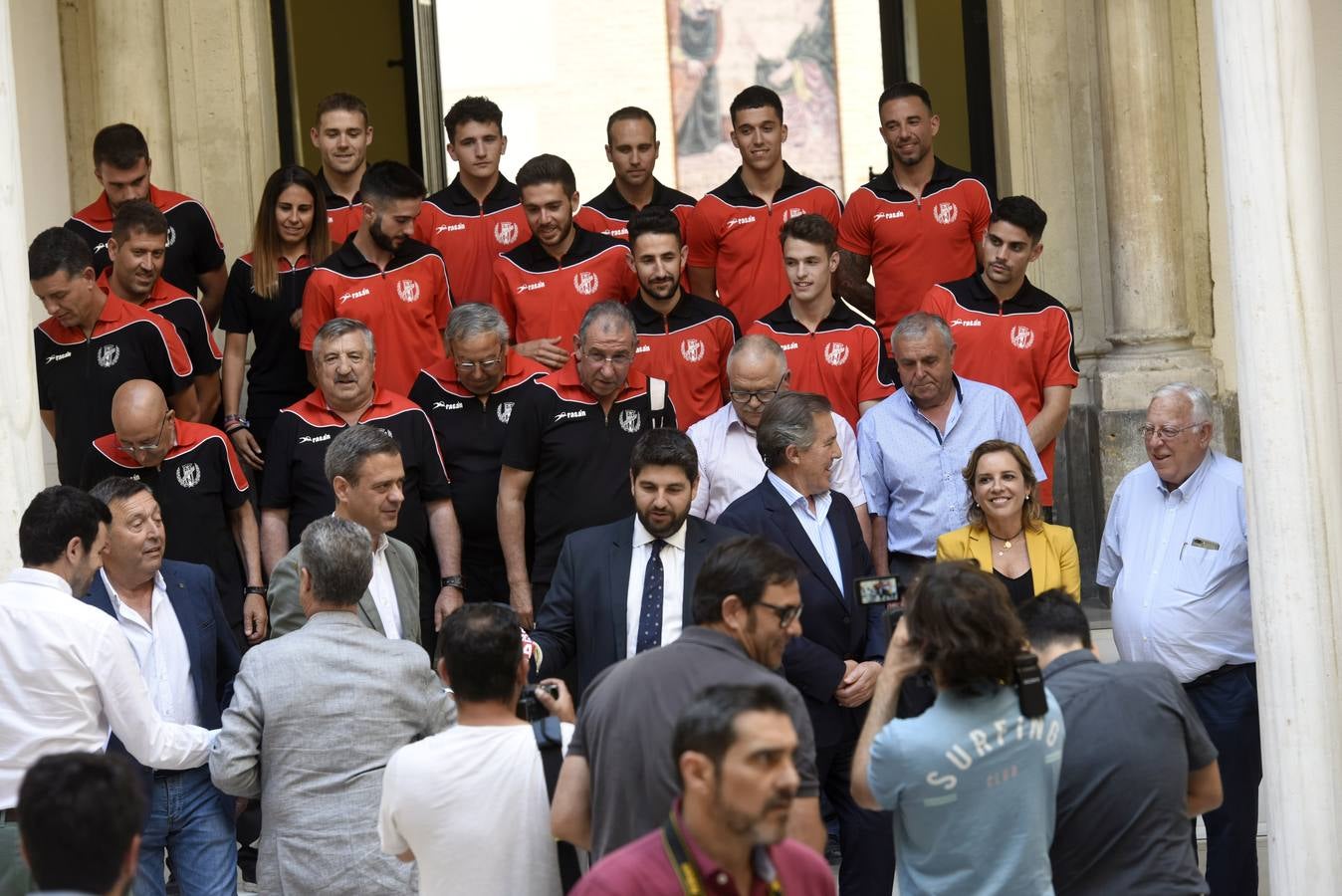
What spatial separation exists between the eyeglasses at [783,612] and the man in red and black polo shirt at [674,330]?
3156 mm

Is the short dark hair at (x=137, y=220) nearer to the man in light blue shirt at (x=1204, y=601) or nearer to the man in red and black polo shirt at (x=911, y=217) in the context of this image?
the man in red and black polo shirt at (x=911, y=217)

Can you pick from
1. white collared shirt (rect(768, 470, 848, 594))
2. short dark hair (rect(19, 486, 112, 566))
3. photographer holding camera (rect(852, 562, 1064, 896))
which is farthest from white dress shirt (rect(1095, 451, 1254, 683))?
short dark hair (rect(19, 486, 112, 566))

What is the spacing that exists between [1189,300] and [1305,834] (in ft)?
12.5

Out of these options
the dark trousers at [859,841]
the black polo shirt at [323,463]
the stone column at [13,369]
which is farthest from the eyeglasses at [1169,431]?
the stone column at [13,369]

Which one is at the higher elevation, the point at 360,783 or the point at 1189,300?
the point at 1189,300

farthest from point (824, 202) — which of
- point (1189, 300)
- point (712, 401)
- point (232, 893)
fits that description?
point (232, 893)

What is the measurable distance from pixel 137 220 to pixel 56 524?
2756mm

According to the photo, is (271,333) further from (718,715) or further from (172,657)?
(718,715)

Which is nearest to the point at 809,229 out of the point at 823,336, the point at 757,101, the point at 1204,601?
the point at 823,336

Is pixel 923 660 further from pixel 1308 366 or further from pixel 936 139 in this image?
pixel 936 139

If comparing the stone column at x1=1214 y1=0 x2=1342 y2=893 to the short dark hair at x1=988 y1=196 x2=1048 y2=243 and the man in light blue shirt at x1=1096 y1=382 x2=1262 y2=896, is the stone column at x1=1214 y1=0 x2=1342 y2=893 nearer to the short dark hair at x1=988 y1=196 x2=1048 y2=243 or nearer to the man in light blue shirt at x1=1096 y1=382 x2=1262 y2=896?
the man in light blue shirt at x1=1096 y1=382 x2=1262 y2=896

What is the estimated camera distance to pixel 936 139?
11.6 metres

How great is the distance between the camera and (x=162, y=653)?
206 inches

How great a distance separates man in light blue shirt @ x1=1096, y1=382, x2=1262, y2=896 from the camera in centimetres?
586
